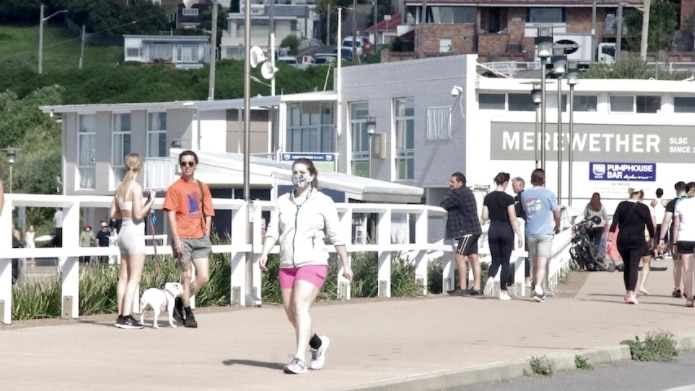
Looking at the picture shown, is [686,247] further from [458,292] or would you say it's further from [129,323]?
[129,323]

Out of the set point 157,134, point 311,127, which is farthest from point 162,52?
point 311,127

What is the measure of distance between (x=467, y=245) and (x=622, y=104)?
3797 centimetres

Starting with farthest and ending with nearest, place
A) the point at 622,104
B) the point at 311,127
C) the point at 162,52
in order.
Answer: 1. the point at 162,52
2. the point at 311,127
3. the point at 622,104

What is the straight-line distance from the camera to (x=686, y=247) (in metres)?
20.2

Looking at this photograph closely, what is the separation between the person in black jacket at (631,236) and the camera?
19844 mm

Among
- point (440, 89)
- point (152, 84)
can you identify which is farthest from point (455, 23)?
point (440, 89)

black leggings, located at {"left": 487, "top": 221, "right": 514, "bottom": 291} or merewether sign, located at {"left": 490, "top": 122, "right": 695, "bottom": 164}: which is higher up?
merewether sign, located at {"left": 490, "top": 122, "right": 695, "bottom": 164}

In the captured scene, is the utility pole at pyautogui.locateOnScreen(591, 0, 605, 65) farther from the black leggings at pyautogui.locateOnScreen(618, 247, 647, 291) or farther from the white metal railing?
the black leggings at pyautogui.locateOnScreen(618, 247, 647, 291)

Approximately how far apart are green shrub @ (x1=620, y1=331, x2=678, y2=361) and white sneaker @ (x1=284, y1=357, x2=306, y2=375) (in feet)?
13.0

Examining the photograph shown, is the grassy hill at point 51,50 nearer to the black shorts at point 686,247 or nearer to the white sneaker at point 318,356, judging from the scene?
the black shorts at point 686,247

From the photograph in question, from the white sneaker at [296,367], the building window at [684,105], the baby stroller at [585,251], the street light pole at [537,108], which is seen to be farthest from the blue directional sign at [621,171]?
the white sneaker at [296,367]

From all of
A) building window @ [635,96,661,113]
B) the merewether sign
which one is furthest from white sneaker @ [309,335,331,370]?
building window @ [635,96,661,113]

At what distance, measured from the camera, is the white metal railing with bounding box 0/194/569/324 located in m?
14.3

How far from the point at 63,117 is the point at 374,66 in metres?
16.3
